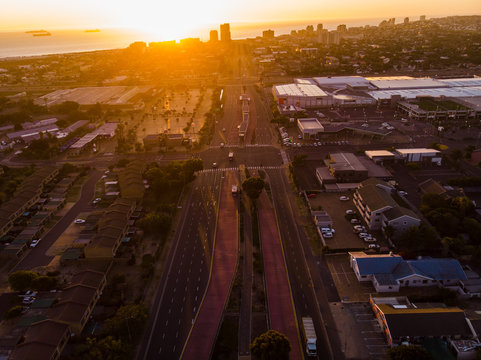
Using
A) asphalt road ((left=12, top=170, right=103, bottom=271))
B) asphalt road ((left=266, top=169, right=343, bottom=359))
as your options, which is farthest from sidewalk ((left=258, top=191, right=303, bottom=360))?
asphalt road ((left=12, top=170, right=103, bottom=271))

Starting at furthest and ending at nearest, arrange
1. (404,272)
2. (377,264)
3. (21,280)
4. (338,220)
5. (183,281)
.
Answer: (338,220)
(183,281)
(377,264)
(404,272)
(21,280)

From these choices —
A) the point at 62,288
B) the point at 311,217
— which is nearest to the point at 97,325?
the point at 62,288

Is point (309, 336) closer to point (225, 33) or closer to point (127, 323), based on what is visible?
point (127, 323)

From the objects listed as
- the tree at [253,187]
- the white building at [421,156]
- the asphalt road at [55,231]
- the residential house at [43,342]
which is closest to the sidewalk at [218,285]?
the tree at [253,187]

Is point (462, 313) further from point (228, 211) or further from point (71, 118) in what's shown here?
point (71, 118)

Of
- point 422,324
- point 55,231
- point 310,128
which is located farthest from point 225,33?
point 422,324

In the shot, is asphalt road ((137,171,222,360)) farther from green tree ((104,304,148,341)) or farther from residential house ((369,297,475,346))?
residential house ((369,297,475,346))

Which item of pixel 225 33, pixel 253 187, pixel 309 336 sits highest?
pixel 225 33
